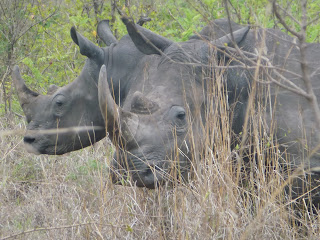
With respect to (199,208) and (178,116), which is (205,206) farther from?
(178,116)

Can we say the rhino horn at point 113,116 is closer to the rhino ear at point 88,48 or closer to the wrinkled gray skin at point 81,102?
the wrinkled gray skin at point 81,102

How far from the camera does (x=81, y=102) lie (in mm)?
5883

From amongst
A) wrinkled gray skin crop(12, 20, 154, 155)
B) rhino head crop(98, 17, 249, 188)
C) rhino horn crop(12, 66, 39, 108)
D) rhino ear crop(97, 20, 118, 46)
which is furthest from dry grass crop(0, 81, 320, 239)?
rhino ear crop(97, 20, 118, 46)

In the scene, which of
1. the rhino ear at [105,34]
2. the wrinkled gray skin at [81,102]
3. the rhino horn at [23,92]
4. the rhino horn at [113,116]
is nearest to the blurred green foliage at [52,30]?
the rhino ear at [105,34]

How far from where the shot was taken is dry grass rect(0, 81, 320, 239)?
4273 millimetres

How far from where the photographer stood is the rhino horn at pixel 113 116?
4.40 metres

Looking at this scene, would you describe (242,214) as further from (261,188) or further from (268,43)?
(268,43)

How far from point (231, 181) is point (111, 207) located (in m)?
0.97

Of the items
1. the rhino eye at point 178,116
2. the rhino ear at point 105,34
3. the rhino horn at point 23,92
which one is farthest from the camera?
the rhino ear at point 105,34

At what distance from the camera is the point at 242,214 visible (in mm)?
4371

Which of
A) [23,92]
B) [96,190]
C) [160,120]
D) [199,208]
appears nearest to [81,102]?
[23,92]

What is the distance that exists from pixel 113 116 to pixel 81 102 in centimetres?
145

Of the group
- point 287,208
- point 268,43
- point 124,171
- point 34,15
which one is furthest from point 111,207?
point 34,15

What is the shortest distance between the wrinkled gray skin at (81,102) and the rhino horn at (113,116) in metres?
1.15
